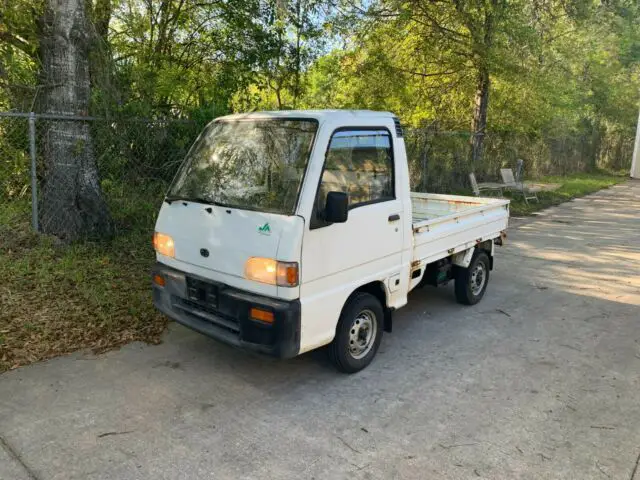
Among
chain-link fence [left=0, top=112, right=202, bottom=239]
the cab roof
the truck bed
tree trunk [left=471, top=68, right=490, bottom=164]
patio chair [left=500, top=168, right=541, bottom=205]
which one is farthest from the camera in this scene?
tree trunk [left=471, top=68, right=490, bottom=164]

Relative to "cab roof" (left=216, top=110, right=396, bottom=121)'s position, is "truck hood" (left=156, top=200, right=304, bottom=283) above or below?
below

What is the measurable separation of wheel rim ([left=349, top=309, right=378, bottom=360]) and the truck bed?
0.74 m

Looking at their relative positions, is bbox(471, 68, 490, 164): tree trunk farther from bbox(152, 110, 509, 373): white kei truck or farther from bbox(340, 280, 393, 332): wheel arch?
bbox(340, 280, 393, 332): wheel arch

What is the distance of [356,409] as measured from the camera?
3.59 metres

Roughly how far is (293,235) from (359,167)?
0.95 m

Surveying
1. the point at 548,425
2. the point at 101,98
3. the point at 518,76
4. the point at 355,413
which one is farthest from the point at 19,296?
the point at 518,76

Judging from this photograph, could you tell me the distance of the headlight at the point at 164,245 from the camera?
410 cm

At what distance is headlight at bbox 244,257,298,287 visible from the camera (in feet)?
11.1

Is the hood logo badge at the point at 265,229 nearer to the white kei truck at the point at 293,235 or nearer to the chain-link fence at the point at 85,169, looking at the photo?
the white kei truck at the point at 293,235

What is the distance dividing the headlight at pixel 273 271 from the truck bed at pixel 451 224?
157cm

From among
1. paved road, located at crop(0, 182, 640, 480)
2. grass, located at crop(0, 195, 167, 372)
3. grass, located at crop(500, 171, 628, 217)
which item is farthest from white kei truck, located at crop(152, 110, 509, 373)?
grass, located at crop(500, 171, 628, 217)

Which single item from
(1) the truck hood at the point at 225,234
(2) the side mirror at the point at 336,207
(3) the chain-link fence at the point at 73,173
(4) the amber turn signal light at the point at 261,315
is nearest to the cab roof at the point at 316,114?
(2) the side mirror at the point at 336,207

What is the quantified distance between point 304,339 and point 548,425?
174 centimetres

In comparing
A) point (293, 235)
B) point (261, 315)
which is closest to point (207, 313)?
point (261, 315)
